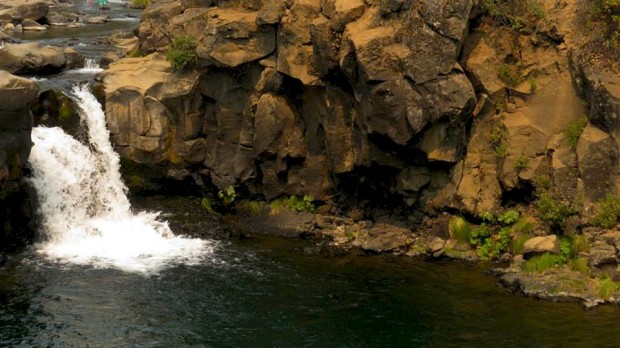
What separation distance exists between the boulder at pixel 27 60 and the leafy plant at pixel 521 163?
79.6 ft

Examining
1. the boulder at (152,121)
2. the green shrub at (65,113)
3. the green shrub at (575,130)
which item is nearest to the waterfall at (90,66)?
the green shrub at (65,113)

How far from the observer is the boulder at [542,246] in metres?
31.0

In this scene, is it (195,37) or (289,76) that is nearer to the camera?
(289,76)

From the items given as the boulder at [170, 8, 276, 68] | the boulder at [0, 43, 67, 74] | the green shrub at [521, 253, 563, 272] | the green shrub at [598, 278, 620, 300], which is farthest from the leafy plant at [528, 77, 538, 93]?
the boulder at [0, 43, 67, 74]

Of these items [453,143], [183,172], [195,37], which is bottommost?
[183,172]

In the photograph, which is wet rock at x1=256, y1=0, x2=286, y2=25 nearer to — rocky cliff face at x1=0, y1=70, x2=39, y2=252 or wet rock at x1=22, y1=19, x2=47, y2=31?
rocky cliff face at x1=0, y1=70, x2=39, y2=252

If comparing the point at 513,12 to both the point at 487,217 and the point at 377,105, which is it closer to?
the point at 377,105

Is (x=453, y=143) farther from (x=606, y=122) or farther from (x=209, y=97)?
(x=209, y=97)

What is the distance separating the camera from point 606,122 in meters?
31.4

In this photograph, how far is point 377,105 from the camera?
107ft

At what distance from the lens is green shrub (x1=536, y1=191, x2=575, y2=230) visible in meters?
32.0

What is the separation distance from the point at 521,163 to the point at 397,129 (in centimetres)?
532

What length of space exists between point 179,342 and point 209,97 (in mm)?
15319

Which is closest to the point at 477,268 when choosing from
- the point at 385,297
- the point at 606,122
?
the point at 385,297
